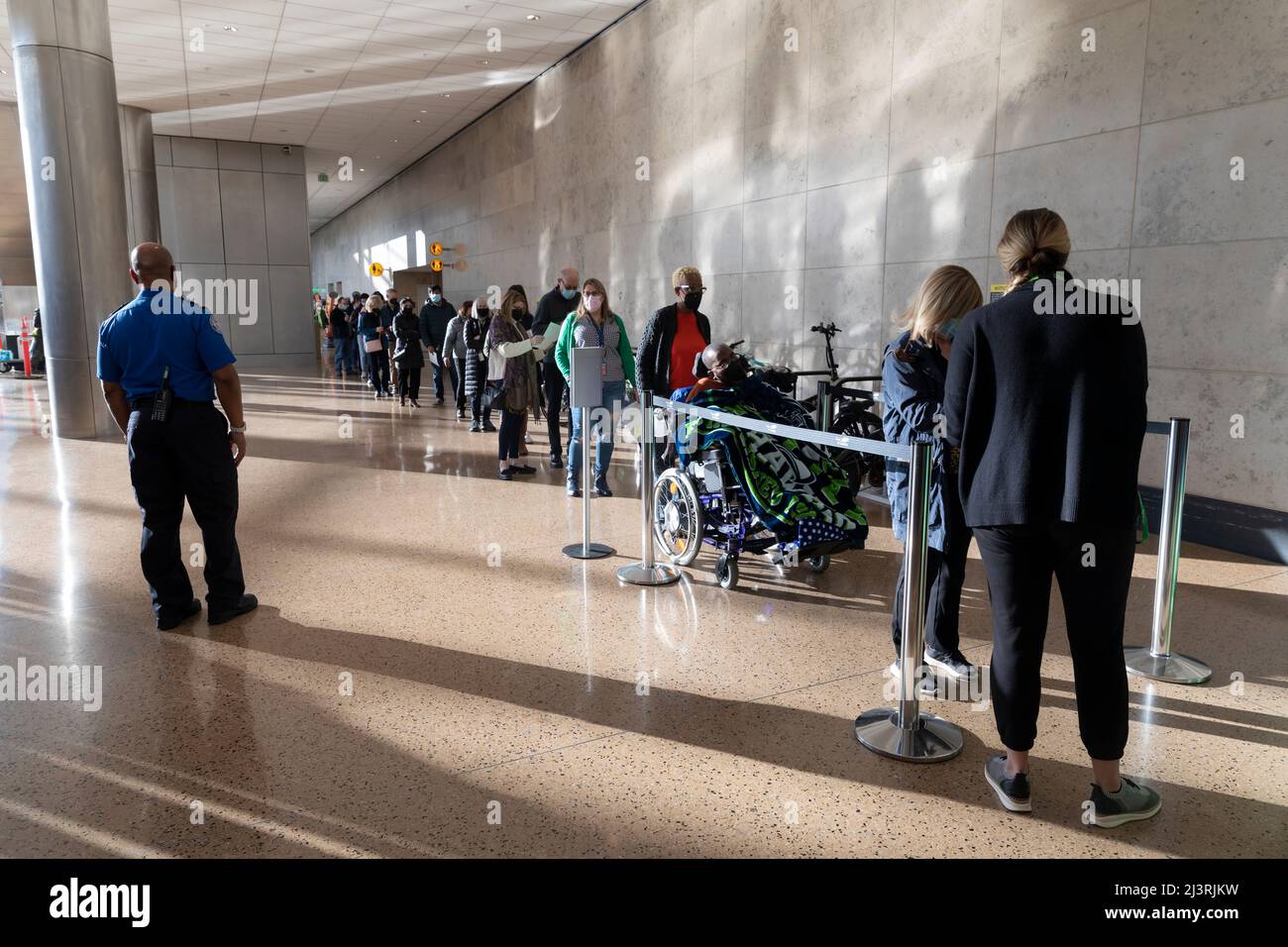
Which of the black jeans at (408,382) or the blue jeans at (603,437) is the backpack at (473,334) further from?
the black jeans at (408,382)

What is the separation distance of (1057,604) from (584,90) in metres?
13.3

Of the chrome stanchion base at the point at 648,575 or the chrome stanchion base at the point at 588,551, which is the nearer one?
the chrome stanchion base at the point at 648,575

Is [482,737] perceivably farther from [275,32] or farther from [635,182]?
[275,32]

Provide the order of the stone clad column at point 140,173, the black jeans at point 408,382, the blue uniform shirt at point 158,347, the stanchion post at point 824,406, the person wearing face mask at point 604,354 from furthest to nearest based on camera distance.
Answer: the stone clad column at point 140,173 → the black jeans at point 408,382 → the stanchion post at point 824,406 → the person wearing face mask at point 604,354 → the blue uniform shirt at point 158,347

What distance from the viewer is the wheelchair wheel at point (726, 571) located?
5.16 metres

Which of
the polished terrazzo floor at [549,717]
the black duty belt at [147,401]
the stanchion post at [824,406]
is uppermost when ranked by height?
the black duty belt at [147,401]

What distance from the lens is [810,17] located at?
983 cm

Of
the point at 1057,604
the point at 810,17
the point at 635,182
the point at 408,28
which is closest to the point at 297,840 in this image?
the point at 1057,604

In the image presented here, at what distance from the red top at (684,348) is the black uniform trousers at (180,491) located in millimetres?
3181

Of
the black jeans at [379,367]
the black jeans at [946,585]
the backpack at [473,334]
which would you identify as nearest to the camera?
the black jeans at [946,585]

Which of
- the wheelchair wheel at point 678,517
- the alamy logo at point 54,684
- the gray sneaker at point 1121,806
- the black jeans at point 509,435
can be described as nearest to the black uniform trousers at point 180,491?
the alamy logo at point 54,684

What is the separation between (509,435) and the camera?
884 centimetres
